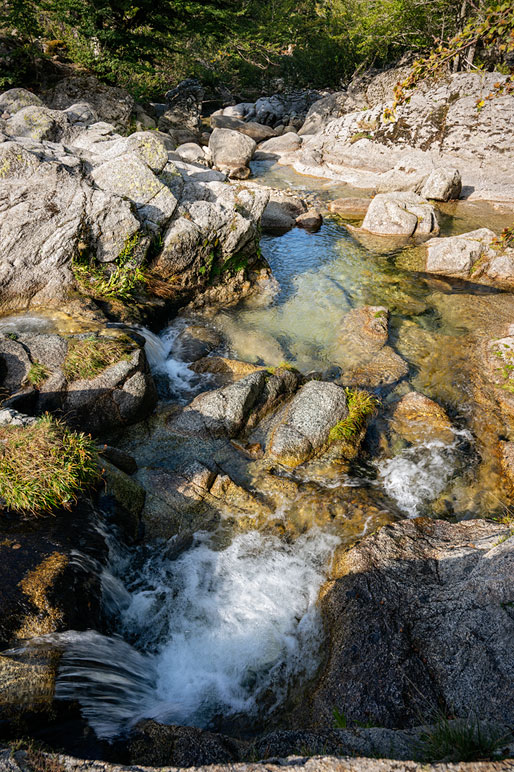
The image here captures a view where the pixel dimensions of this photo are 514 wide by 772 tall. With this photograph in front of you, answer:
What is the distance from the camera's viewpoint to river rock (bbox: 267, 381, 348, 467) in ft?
26.0

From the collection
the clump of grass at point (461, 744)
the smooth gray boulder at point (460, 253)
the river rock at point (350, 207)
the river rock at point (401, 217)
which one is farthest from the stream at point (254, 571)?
the river rock at point (350, 207)

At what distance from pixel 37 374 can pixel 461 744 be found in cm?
765

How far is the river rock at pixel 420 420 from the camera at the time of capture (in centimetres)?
860

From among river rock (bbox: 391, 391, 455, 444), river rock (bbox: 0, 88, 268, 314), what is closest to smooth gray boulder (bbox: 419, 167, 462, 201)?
river rock (bbox: 0, 88, 268, 314)

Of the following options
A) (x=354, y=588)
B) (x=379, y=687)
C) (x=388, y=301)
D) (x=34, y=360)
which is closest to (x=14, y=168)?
(x=34, y=360)

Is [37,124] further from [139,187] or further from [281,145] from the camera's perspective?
[281,145]

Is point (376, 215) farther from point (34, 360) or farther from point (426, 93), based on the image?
point (34, 360)

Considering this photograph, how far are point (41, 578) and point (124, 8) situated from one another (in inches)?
1104

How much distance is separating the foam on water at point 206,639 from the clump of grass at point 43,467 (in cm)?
158

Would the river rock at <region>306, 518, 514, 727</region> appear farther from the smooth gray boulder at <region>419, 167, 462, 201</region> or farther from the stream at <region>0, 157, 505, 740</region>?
the smooth gray boulder at <region>419, 167, 462, 201</region>

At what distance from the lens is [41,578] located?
467cm

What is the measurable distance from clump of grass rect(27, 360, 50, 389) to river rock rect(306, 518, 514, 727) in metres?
5.95

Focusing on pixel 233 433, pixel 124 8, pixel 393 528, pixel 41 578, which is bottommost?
pixel 233 433

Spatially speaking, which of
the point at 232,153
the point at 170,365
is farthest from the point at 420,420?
the point at 232,153
